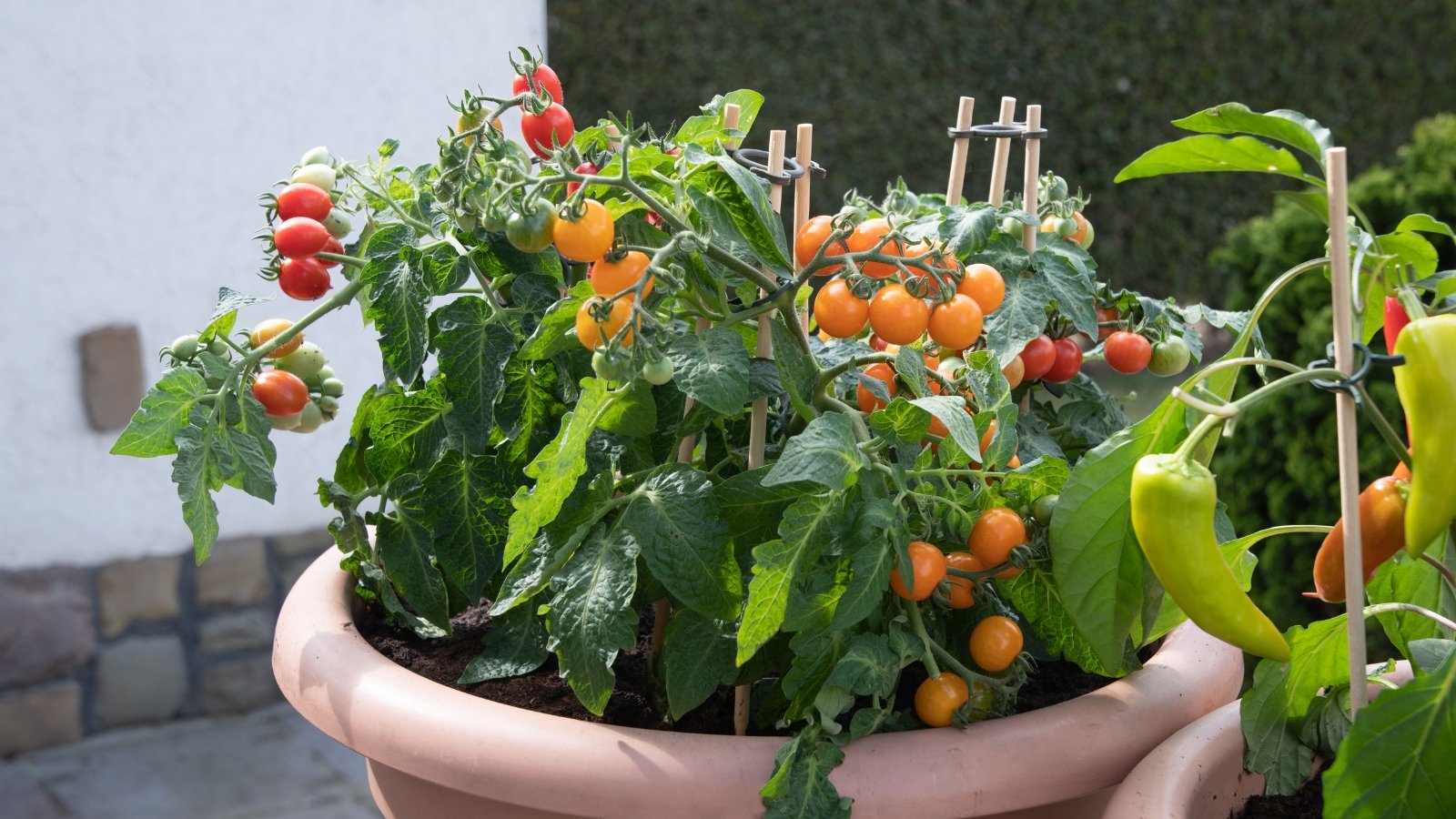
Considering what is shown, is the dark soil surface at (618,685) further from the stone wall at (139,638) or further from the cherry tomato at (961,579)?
the stone wall at (139,638)

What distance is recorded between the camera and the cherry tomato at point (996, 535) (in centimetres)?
83

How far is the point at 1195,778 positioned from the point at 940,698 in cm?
16

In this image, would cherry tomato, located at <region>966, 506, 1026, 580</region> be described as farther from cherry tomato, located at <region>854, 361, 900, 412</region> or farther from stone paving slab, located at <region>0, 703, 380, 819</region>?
stone paving slab, located at <region>0, 703, 380, 819</region>

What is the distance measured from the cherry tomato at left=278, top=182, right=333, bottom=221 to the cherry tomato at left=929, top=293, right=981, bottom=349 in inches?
18.8

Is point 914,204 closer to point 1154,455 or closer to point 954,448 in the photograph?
point 954,448

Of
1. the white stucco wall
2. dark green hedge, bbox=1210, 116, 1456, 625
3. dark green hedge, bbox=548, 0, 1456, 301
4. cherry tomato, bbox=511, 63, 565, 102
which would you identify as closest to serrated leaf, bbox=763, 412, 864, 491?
cherry tomato, bbox=511, 63, 565, 102

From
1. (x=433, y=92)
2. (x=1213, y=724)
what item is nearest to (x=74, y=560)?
(x=433, y=92)

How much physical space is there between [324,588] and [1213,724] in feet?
2.37

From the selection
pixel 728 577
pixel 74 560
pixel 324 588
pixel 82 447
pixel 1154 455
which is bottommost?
pixel 74 560

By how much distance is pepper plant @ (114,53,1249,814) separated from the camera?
2.57 ft

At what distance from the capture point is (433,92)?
249 centimetres

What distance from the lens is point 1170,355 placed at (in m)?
1.05

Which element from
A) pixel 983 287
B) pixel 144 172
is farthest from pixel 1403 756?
pixel 144 172

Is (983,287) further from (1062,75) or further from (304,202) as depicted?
(1062,75)
